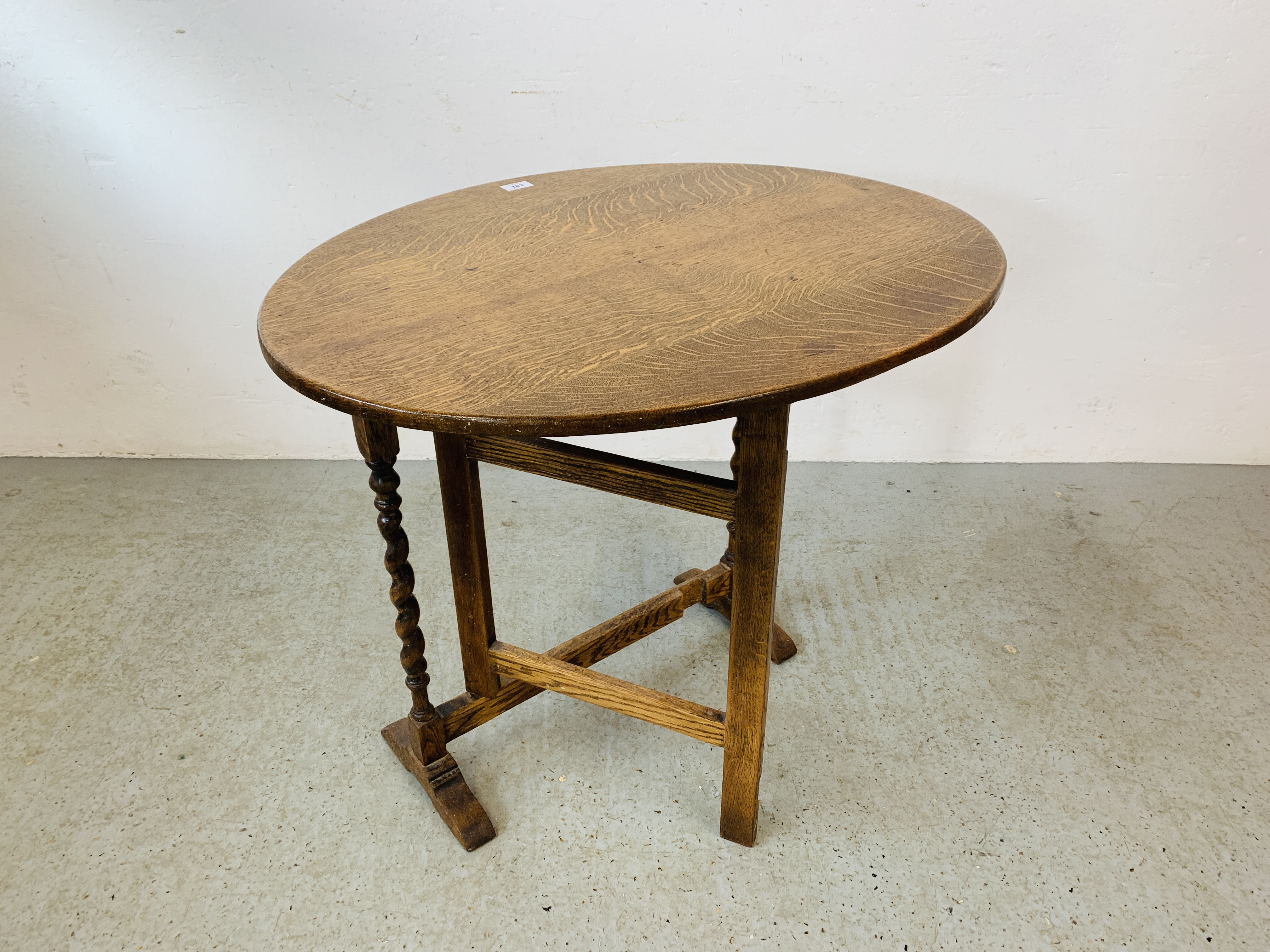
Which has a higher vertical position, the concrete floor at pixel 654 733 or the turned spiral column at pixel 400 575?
the turned spiral column at pixel 400 575

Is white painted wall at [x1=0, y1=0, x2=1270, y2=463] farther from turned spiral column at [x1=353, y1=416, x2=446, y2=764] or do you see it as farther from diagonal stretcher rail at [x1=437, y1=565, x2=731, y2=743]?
turned spiral column at [x1=353, y1=416, x2=446, y2=764]

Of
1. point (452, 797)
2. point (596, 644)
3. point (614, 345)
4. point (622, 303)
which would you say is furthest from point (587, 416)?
point (452, 797)

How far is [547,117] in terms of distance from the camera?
248 cm

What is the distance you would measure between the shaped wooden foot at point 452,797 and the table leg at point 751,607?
0.46 meters

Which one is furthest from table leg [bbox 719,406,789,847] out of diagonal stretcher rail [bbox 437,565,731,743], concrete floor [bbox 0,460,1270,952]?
diagonal stretcher rail [bbox 437,565,731,743]

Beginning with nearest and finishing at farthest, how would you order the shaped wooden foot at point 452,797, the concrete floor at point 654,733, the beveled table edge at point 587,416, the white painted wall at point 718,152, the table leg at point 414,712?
the beveled table edge at point 587,416
the table leg at point 414,712
the concrete floor at point 654,733
the shaped wooden foot at point 452,797
the white painted wall at point 718,152

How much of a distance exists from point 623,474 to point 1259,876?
1.35 m

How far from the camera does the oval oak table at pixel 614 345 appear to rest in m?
1.06

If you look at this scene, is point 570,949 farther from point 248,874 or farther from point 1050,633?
point 1050,633

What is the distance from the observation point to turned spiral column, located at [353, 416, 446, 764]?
1.38 m

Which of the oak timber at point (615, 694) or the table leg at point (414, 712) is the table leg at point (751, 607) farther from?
the table leg at point (414, 712)

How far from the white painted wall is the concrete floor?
0.35 metres

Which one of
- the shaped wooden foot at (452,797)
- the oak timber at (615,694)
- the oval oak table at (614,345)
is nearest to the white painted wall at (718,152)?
the oval oak table at (614,345)

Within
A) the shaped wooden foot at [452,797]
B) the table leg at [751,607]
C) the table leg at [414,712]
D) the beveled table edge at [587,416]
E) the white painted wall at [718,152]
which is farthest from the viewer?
the white painted wall at [718,152]
